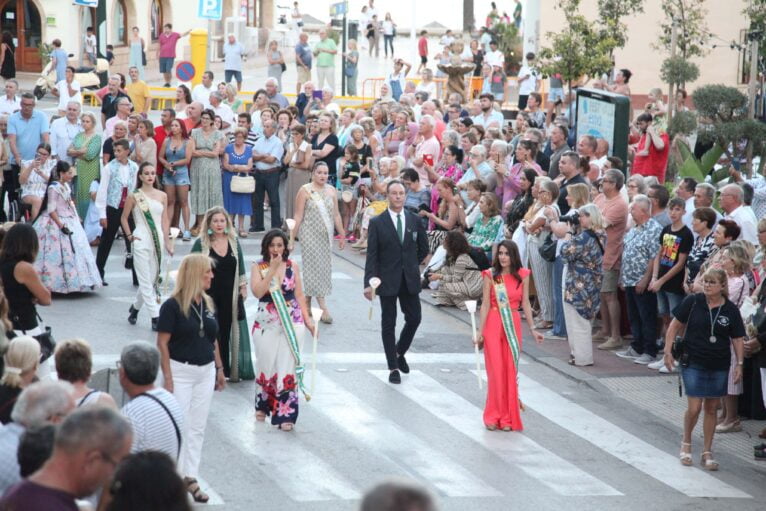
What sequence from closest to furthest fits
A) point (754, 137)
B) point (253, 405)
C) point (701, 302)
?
point (701, 302)
point (253, 405)
point (754, 137)

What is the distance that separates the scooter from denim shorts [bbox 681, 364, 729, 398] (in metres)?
26.3

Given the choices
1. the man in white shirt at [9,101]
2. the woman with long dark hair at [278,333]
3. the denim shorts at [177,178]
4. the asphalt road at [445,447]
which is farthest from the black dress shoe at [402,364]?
the man in white shirt at [9,101]

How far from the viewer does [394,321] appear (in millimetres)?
12891

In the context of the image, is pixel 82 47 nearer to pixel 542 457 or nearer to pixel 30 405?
pixel 542 457

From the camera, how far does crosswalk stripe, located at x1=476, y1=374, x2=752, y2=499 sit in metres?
10.2

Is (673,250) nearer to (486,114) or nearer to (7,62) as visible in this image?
(486,114)

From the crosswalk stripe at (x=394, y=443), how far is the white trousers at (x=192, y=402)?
1.76m

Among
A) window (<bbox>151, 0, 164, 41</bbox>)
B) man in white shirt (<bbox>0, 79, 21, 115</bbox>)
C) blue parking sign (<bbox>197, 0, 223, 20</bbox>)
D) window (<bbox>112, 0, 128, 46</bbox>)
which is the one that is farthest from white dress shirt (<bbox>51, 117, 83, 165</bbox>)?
window (<bbox>151, 0, 164, 41</bbox>)

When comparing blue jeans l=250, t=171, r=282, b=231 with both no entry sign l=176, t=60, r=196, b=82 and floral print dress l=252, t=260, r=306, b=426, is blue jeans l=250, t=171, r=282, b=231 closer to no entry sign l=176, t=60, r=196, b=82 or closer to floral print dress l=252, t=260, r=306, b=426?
no entry sign l=176, t=60, r=196, b=82

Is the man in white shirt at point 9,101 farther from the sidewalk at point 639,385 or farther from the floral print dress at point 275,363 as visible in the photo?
the floral print dress at point 275,363

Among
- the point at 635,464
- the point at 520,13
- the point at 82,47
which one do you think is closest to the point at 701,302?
the point at 635,464

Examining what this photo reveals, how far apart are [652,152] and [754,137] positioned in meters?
1.43

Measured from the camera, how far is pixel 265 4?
198ft

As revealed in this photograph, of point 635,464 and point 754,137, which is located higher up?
point 754,137
